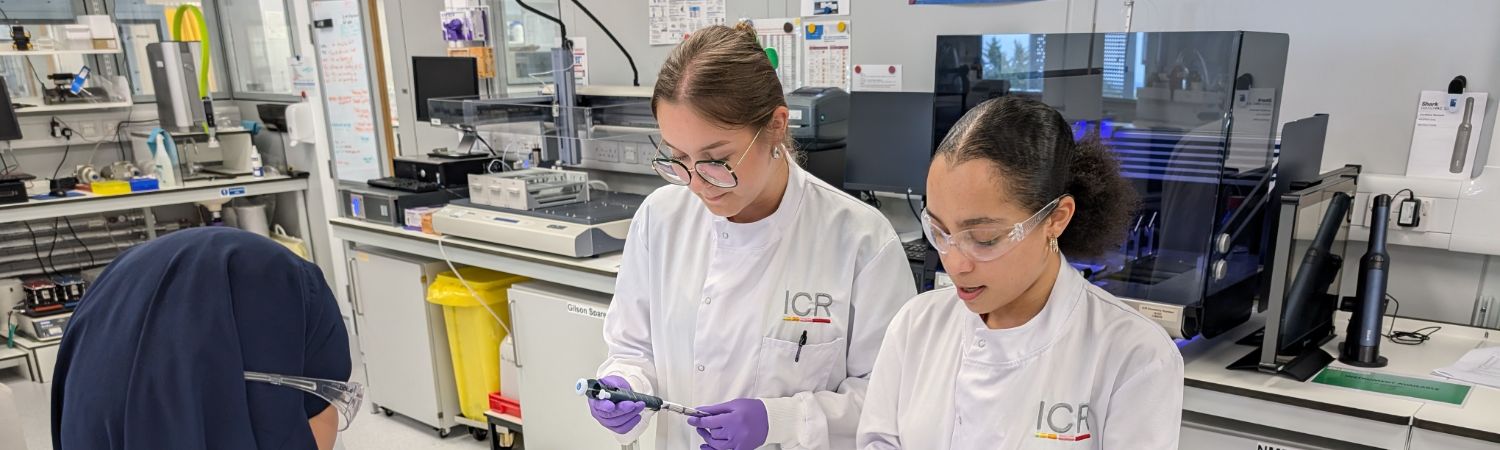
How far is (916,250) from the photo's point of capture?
2.33 metres

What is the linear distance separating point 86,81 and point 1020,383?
5.26 metres

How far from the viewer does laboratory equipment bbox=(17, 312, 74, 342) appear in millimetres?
4102

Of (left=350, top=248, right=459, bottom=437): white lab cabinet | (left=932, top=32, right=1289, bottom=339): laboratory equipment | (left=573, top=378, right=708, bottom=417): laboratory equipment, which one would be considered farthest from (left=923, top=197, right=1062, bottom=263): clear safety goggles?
(left=350, top=248, right=459, bottom=437): white lab cabinet

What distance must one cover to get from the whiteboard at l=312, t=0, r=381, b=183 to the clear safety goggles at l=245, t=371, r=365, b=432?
297cm

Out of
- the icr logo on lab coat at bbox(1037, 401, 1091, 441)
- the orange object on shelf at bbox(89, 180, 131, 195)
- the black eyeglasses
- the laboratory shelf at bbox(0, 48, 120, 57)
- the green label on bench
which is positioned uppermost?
the laboratory shelf at bbox(0, 48, 120, 57)

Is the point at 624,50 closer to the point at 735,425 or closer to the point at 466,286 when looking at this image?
the point at 466,286

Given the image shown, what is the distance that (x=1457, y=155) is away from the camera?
77.6 inches

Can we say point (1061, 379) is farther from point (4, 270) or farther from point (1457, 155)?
point (4, 270)

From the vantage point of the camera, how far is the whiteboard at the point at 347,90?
13.3ft

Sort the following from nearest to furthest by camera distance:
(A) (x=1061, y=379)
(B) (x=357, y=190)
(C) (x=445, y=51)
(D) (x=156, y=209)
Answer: (A) (x=1061, y=379)
(B) (x=357, y=190)
(C) (x=445, y=51)
(D) (x=156, y=209)

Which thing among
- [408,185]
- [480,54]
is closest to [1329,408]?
[408,185]

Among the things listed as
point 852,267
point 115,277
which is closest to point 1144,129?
point 852,267

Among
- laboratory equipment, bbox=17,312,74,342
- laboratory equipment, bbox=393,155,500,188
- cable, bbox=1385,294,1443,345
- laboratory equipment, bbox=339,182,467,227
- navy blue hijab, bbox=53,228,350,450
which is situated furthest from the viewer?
laboratory equipment, bbox=17,312,74,342

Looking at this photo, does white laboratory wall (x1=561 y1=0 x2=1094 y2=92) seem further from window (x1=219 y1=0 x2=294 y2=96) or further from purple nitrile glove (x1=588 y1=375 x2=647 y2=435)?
window (x1=219 y1=0 x2=294 y2=96)
